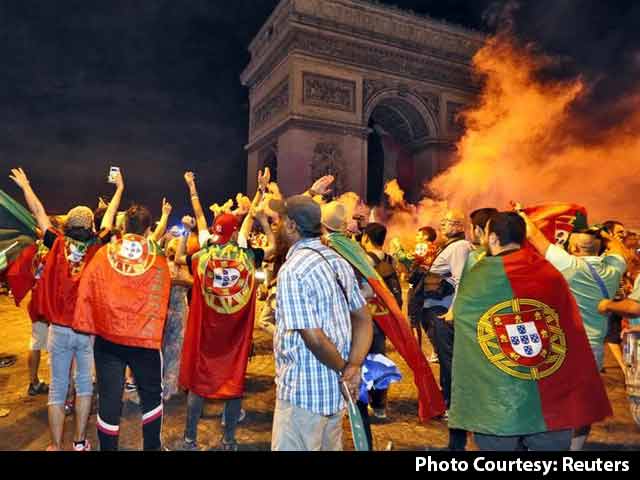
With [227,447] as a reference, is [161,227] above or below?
above

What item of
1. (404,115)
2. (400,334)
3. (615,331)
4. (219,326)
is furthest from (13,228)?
(404,115)

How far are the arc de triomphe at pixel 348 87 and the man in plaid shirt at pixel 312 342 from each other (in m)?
16.6

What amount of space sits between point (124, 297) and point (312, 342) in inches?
65.8

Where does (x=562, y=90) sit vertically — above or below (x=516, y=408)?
above

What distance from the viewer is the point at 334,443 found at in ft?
7.40

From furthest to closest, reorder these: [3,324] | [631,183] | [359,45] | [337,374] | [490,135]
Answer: [490,135] → [359,45] → [631,183] → [3,324] → [337,374]

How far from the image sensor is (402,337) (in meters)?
2.93

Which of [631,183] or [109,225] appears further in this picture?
[631,183]

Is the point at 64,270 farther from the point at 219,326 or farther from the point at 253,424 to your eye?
the point at 253,424

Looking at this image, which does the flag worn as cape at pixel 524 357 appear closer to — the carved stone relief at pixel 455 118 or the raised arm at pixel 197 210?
the raised arm at pixel 197 210
